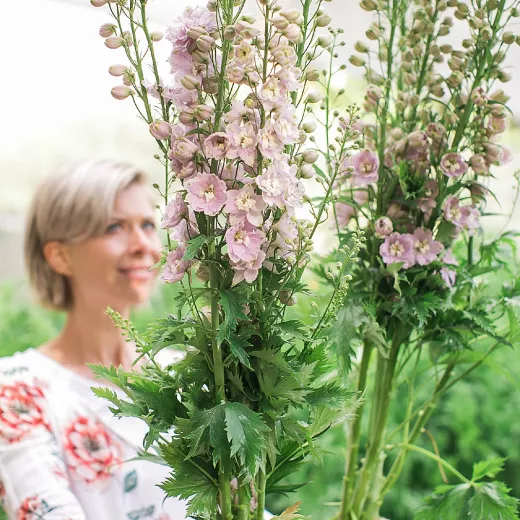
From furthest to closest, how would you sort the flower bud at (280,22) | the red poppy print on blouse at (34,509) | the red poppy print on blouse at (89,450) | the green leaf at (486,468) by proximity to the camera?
the red poppy print on blouse at (89,450)
the red poppy print on blouse at (34,509)
the green leaf at (486,468)
the flower bud at (280,22)

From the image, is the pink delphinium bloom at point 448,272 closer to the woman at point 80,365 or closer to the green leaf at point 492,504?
the green leaf at point 492,504

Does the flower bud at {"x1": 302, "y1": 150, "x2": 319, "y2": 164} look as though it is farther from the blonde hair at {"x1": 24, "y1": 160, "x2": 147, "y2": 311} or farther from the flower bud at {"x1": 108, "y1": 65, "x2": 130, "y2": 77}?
the blonde hair at {"x1": 24, "y1": 160, "x2": 147, "y2": 311}

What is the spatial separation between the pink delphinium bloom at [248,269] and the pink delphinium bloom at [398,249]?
292 millimetres

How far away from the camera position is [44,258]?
62.1 inches

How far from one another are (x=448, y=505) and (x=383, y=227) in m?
0.39

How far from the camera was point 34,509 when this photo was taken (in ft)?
3.72

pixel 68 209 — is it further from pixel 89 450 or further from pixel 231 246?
pixel 231 246

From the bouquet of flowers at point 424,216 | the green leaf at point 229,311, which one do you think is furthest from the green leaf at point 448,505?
the green leaf at point 229,311

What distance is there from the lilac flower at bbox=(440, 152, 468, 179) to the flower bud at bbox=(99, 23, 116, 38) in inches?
16.8

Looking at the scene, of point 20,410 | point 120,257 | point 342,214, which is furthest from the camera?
point 120,257

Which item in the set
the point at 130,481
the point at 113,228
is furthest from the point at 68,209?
the point at 130,481

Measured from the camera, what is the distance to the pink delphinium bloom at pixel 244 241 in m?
0.58

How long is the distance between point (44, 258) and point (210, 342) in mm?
1034

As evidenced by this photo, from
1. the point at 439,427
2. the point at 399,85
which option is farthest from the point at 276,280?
the point at 439,427
